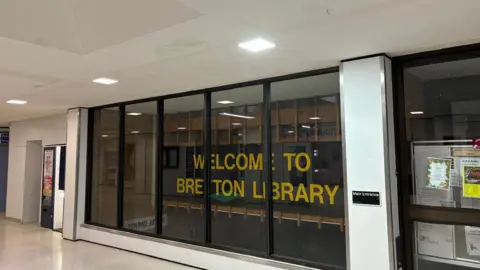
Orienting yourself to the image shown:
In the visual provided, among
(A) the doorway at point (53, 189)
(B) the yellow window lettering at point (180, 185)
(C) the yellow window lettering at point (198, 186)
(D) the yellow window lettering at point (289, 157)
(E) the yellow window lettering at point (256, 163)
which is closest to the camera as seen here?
(D) the yellow window lettering at point (289, 157)

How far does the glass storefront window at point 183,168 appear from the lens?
5707 millimetres

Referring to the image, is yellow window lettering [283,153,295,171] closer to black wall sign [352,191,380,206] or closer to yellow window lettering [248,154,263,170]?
yellow window lettering [248,154,263,170]

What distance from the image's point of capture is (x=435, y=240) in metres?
3.52

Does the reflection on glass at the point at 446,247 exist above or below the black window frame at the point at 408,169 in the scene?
below

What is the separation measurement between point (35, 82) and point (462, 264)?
18.6 ft

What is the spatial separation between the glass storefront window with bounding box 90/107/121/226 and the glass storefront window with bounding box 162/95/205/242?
133 centimetres

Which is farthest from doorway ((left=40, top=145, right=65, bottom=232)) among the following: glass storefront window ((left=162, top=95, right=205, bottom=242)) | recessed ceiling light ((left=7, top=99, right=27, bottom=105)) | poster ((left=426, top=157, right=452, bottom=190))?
poster ((left=426, top=157, right=452, bottom=190))

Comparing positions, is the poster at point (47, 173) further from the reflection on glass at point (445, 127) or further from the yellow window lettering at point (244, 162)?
the reflection on glass at point (445, 127)

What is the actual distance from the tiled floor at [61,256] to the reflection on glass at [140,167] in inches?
29.3

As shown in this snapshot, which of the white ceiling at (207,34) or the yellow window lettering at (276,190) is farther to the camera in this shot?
the yellow window lettering at (276,190)

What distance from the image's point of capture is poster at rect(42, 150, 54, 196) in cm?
834

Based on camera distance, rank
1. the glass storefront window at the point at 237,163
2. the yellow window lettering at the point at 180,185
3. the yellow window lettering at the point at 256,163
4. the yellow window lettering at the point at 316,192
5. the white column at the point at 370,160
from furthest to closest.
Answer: the yellow window lettering at the point at 180,185 → the glass storefront window at the point at 237,163 → the yellow window lettering at the point at 256,163 → the yellow window lettering at the point at 316,192 → the white column at the point at 370,160

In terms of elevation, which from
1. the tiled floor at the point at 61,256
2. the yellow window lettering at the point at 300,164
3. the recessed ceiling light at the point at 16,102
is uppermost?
the recessed ceiling light at the point at 16,102

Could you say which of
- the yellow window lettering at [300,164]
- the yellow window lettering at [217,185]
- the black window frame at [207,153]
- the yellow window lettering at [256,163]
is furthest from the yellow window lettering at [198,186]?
the yellow window lettering at [300,164]
